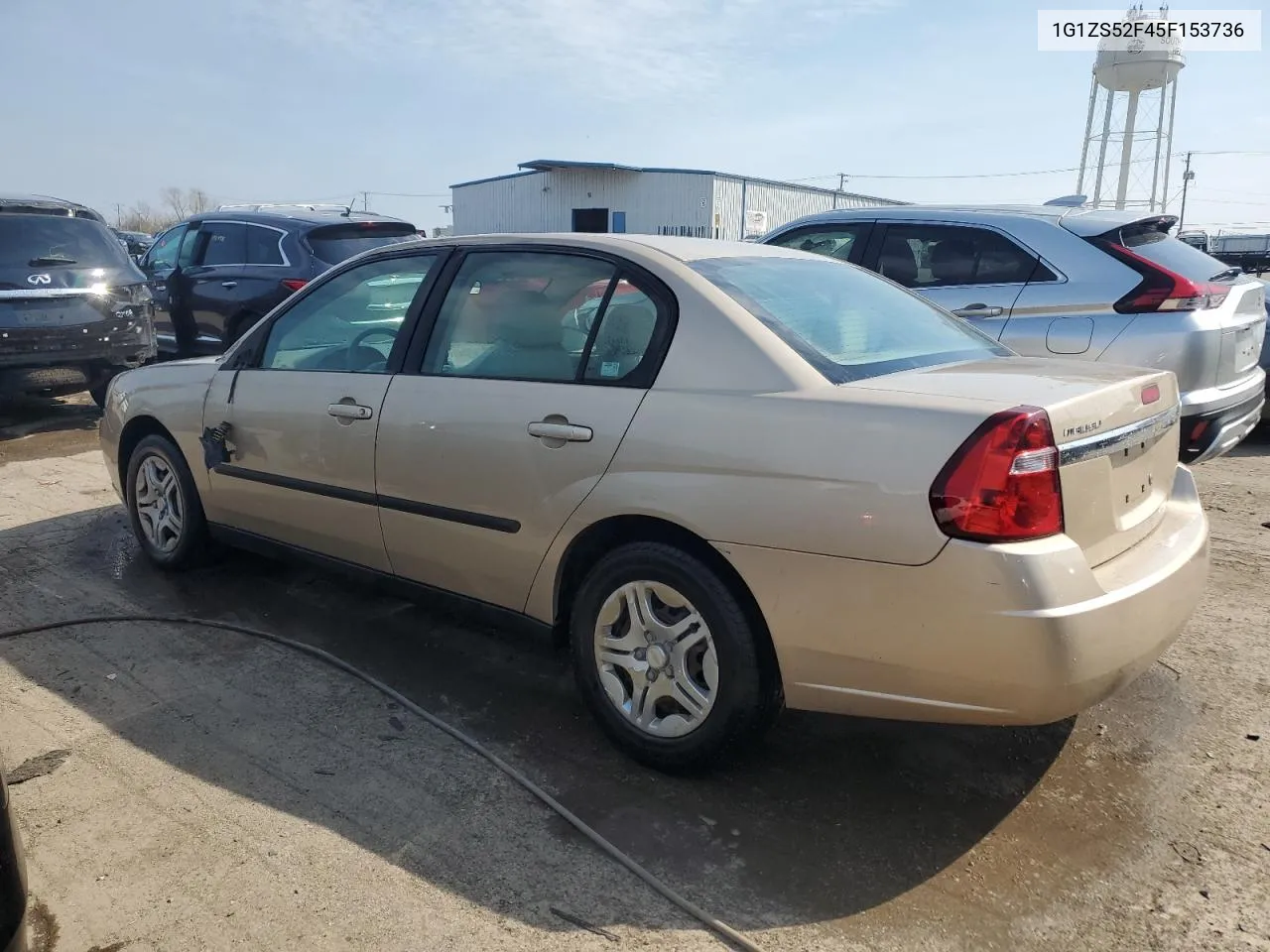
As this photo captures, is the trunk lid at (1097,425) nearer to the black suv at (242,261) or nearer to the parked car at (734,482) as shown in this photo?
the parked car at (734,482)

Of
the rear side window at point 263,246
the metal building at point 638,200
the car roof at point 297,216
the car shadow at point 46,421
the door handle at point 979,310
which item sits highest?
the metal building at point 638,200

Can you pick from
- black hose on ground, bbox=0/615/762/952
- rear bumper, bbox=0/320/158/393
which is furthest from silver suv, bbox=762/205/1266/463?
rear bumper, bbox=0/320/158/393

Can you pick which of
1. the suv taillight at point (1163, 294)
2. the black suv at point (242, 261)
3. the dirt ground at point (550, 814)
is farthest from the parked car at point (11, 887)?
the black suv at point (242, 261)

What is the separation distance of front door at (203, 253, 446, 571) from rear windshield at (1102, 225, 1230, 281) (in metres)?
3.75

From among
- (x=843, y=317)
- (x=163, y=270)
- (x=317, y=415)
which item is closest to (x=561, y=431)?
(x=843, y=317)

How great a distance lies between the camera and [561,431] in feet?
9.78

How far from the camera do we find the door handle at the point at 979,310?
5.43m

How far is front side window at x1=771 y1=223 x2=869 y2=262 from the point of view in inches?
245

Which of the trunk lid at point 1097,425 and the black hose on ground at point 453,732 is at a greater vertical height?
the trunk lid at point 1097,425

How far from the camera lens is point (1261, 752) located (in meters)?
3.03

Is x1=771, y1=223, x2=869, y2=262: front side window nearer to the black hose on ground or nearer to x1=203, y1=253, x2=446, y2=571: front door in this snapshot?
x1=203, y1=253, x2=446, y2=571: front door

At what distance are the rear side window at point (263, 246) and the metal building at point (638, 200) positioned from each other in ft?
82.7

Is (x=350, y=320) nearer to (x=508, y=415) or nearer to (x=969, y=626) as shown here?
(x=508, y=415)

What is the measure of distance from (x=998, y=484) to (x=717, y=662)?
92 cm
